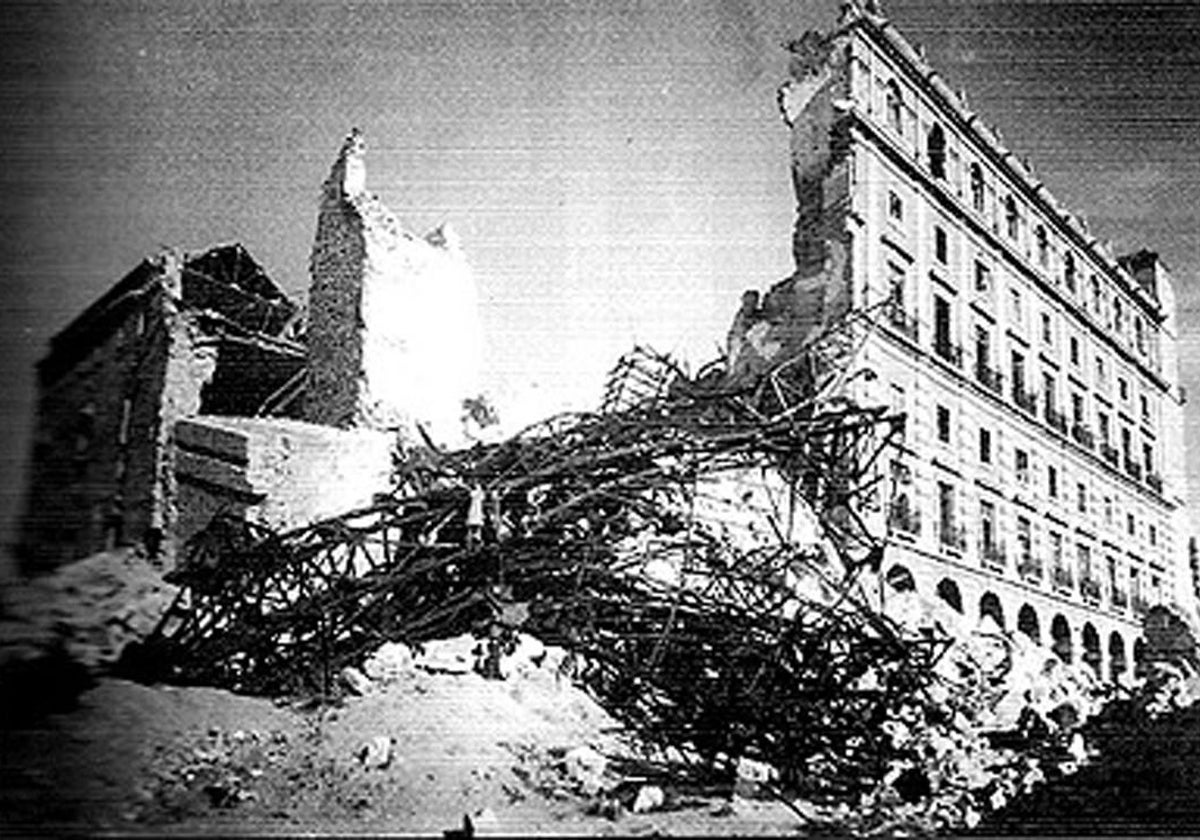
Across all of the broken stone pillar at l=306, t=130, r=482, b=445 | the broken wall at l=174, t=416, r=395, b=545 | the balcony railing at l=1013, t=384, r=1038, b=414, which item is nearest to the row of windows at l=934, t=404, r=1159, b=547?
the balcony railing at l=1013, t=384, r=1038, b=414

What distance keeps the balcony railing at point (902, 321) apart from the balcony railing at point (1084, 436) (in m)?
1.19

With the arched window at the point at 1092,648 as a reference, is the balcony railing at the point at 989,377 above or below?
above

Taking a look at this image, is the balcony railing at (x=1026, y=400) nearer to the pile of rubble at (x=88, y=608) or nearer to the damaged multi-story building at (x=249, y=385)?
the damaged multi-story building at (x=249, y=385)

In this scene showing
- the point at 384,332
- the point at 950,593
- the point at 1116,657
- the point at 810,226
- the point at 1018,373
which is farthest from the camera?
the point at 1018,373

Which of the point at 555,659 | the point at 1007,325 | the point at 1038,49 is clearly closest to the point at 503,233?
the point at 555,659

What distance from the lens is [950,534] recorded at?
198 inches

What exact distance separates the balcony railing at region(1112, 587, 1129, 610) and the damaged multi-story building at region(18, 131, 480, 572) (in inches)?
162

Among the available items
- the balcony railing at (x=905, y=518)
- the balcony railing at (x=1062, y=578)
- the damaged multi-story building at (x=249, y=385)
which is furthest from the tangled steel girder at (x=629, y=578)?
the balcony railing at (x=1062, y=578)

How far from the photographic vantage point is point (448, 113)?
3.26 metres

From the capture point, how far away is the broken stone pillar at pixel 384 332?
388 cm

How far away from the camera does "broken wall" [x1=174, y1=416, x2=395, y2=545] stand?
326 centimetres

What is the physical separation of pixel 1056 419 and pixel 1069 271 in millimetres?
879


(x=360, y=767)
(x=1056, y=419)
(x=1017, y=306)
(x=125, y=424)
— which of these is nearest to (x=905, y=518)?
(x=1056, y=419)

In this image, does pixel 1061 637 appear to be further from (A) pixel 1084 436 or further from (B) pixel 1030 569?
(A) pixel 1084 436
